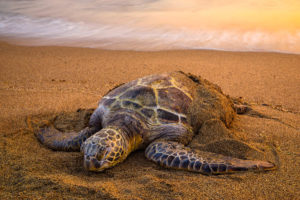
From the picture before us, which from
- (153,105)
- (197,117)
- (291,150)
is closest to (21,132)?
(153,105)

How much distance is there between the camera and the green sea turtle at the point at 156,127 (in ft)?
7.17

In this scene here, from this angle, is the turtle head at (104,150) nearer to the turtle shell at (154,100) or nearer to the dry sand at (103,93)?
the dry sand at (103,93)

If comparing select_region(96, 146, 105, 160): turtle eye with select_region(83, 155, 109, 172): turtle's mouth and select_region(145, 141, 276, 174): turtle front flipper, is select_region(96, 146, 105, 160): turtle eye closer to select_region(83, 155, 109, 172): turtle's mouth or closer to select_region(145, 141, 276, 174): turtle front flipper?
select_region(83, 155, 109, 172): turtle's mouth

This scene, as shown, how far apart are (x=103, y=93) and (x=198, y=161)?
9.20 feet

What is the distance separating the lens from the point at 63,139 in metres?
2.76

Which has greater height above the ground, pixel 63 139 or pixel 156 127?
pixel 156 127

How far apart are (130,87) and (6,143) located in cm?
143

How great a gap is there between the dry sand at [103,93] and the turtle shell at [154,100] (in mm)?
468

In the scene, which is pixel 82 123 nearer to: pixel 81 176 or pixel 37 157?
pixel 37 157

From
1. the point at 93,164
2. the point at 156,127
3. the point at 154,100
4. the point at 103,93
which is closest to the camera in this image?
the point at 93,164

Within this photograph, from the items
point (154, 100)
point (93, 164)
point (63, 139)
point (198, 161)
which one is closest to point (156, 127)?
point (154, 100)

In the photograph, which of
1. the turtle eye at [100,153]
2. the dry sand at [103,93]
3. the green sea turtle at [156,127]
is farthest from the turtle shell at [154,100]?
the turtle eye at [100,153]

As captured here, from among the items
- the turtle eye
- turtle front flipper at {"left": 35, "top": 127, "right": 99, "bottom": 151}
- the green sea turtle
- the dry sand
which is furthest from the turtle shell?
the turtle eye

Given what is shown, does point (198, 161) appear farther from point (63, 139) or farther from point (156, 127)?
point (63, 139)
